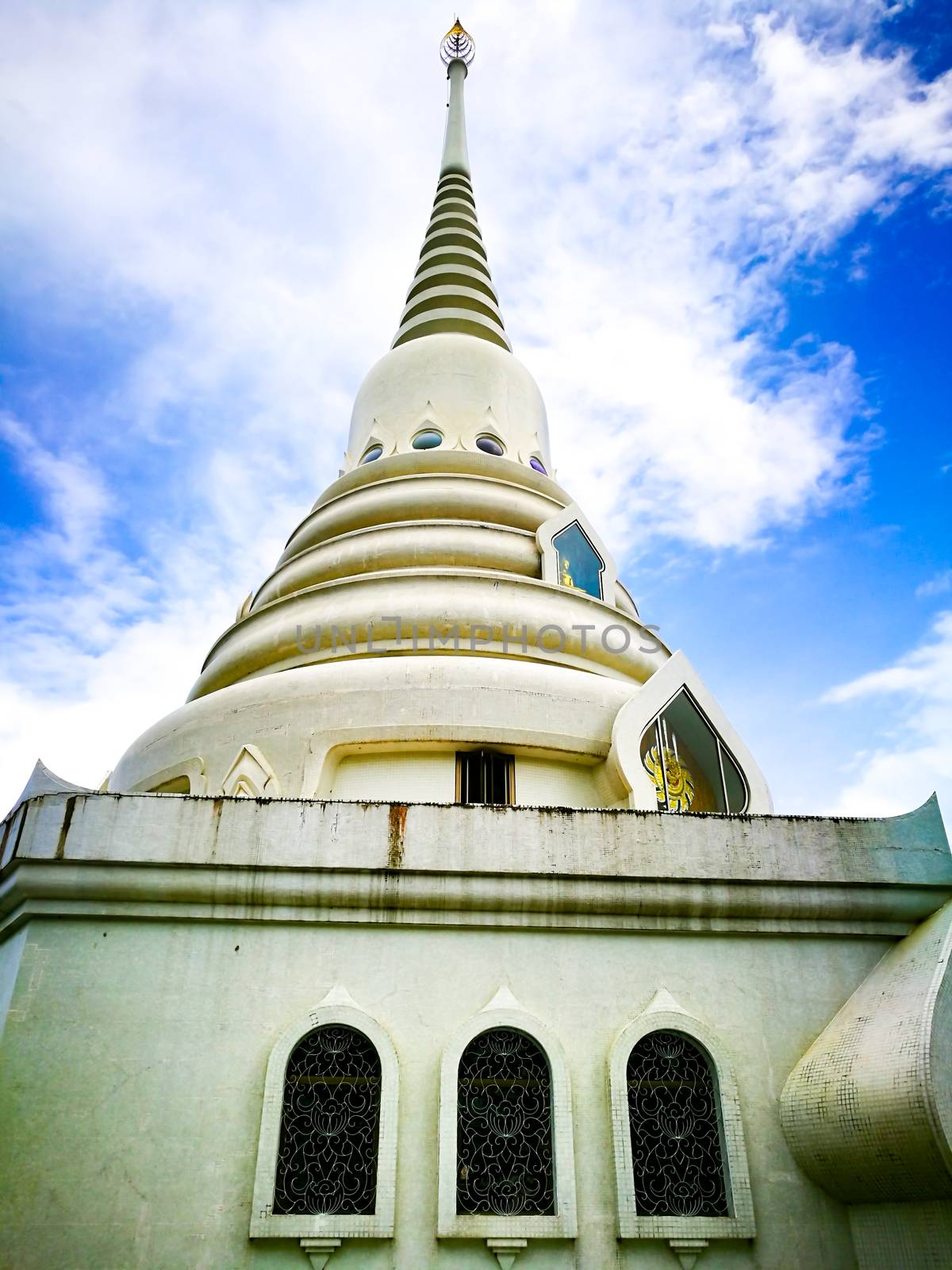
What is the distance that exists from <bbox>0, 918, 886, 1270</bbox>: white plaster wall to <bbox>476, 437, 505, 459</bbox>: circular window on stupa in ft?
35.2

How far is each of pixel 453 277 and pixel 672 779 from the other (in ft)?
46.0

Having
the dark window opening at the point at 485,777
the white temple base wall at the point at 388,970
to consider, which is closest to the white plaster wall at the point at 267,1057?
the white temple base wall at the point at 388,970

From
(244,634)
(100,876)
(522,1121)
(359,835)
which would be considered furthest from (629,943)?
(244,634)

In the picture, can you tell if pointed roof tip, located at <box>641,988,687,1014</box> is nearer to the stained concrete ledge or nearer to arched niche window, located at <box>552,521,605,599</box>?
the stained concrete ledge

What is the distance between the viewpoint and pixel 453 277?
20.9 m

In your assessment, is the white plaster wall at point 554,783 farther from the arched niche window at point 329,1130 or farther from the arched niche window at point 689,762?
the arched niche window at point 329,1130

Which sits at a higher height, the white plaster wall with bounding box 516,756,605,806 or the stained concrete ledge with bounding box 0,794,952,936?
the white plaster wall with bounding box 516,756,605,806

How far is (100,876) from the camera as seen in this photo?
726 cm

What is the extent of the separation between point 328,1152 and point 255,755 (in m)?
4.46

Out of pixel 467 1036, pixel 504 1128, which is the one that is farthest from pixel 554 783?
pixel 504 1128

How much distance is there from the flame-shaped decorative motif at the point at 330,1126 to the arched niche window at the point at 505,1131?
51 centimetres

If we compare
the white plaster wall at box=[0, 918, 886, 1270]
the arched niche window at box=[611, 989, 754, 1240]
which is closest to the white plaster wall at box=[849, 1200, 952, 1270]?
the white plaster wall at box=[0, 918, 886, 1270]

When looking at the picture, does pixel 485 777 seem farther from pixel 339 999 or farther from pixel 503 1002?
pixel 339 999

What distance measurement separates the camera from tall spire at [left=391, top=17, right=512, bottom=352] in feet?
65.3
